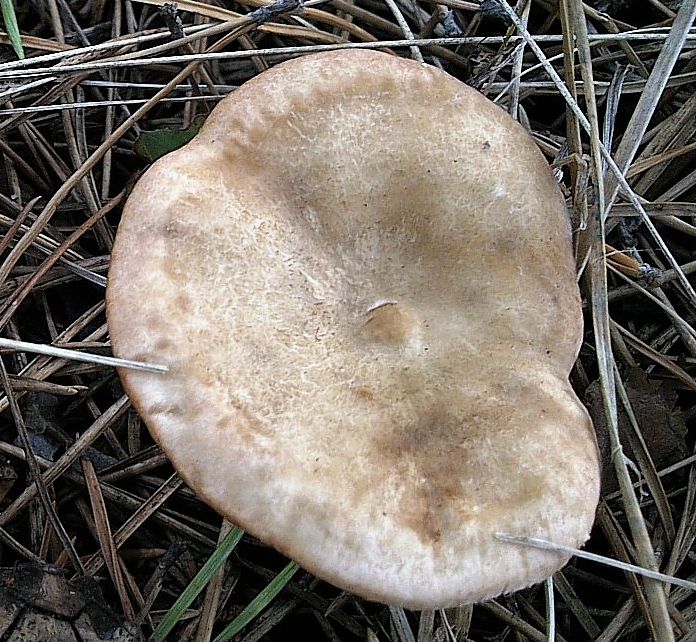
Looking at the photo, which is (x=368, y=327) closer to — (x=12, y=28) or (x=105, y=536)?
(x=105, y=536)

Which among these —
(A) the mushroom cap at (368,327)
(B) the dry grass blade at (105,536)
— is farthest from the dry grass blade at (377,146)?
(A) the mushroom cap at (368,327)

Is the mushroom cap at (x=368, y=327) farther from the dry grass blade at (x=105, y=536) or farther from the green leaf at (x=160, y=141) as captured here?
the dry grass blade at (x=105, y=536)

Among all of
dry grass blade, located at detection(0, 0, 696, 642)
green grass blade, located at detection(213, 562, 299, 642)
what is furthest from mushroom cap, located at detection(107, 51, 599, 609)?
green grass blade, located at detection(213, 562, 299, 642)

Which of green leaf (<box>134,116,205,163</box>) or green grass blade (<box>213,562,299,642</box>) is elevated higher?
green leaf (<box>134,116,205,163</box>)

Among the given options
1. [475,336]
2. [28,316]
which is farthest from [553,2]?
[28,316]

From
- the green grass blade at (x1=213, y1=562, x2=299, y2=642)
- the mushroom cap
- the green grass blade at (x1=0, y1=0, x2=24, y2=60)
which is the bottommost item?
the green grass blade at (x1=213, y1=562, x2=299, y2=642)

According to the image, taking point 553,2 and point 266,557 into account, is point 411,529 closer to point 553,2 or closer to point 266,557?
point 266,557

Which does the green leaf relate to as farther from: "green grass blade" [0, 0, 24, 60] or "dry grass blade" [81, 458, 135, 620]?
"dry grass blade" [81, 458, 135, 620]
